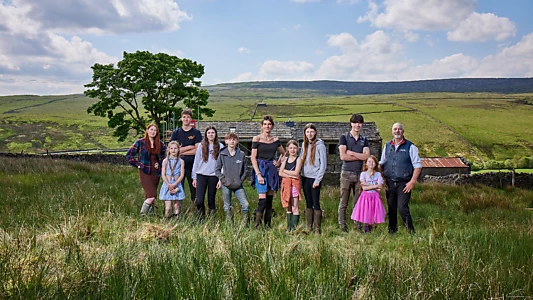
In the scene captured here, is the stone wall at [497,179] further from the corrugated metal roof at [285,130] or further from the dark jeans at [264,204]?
the dark jeans at [264,204]

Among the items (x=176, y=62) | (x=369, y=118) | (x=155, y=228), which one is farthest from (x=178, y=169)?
(x=369, y=118)

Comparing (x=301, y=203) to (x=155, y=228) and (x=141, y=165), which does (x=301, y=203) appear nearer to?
(x=141, y=165)

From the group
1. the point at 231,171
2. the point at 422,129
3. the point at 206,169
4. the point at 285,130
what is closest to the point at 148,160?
the point at 206,169

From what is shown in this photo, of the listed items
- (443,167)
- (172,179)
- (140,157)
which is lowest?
(443,167)

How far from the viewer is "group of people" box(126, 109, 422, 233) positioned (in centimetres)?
737

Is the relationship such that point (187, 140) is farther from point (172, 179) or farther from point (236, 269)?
point (236, 269)

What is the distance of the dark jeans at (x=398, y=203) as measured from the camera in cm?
734

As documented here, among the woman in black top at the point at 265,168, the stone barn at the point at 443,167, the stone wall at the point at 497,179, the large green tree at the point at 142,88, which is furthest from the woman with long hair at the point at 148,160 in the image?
the stone barn at the point at 443,167

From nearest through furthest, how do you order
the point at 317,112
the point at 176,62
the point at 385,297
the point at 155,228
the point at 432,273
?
the point at 385,297 < the point at 432,273 < the point at 155,228 < the point at 176,62 < the point at 317,112

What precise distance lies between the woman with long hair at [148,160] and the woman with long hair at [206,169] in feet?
2.33

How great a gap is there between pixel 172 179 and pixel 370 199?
3.60 meters

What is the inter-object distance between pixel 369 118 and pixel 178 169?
91956 mm

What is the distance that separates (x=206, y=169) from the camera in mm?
7750

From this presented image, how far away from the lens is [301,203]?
10727mm
